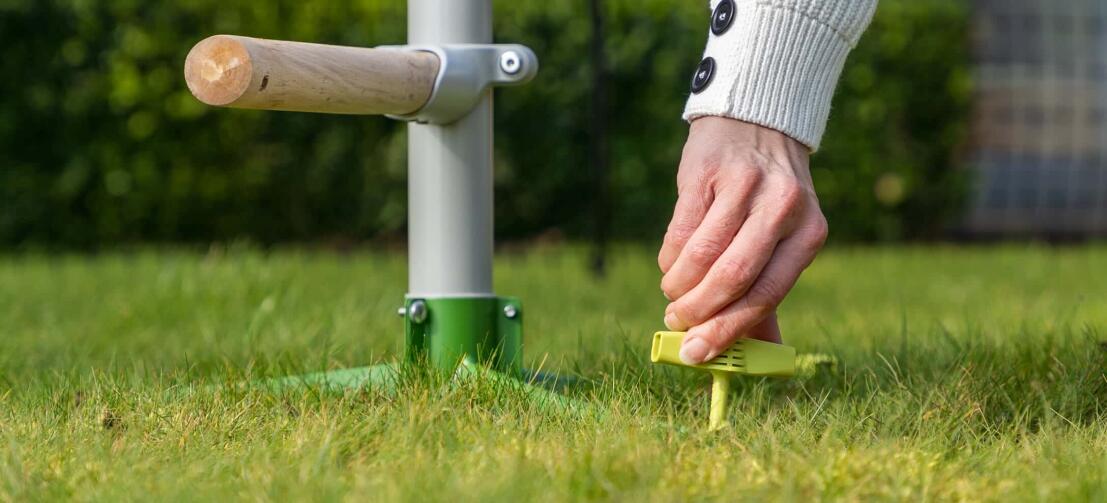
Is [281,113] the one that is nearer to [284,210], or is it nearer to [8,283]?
[284,210]

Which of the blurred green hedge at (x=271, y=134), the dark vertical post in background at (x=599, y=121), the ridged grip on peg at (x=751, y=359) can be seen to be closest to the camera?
the ridged grip on peg at (x=751, y=359)

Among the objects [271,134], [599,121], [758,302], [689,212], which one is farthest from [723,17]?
[271,134]

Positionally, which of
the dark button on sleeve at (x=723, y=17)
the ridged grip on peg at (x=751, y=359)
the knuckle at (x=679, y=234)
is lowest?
the ridged grip on peg at (x=751, y=359)

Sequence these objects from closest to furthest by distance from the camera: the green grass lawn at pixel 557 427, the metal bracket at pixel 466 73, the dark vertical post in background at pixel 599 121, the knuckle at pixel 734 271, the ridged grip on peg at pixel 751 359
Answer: the green grass lawn at pixel 557 427 < the knuckle at pixel 734 271 < the ridged grip on peg at pixel 751 359 < the metal bracket at pixel 466 73 < the dark vertical post in background at pixel 599 121

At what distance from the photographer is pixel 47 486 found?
4.38 ft

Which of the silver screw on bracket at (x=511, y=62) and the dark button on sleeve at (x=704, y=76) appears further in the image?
the silver screw on bracket at (x=511, y=62)

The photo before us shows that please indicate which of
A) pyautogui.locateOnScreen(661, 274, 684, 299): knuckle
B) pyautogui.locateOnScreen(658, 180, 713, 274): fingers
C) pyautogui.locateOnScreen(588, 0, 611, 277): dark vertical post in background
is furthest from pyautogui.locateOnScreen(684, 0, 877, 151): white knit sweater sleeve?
pyautogui.locateOnScreen(588, 0, 611, 277): dark vertical post in background

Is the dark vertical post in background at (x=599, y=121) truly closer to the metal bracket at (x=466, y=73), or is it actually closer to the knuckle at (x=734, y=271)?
the metal bracket at (x=466, y=73)

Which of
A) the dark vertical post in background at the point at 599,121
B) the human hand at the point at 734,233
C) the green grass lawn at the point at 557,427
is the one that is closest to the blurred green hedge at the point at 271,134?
the dark vertical post in background at the point at 599,121

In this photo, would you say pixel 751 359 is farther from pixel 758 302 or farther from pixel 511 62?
pixel 511 62

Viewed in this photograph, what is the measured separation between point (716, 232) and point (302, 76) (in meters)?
0.53

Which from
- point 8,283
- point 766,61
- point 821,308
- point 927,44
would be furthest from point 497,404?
point 927,44

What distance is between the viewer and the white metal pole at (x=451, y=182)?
1.82 metres

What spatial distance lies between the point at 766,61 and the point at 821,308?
2473mm
